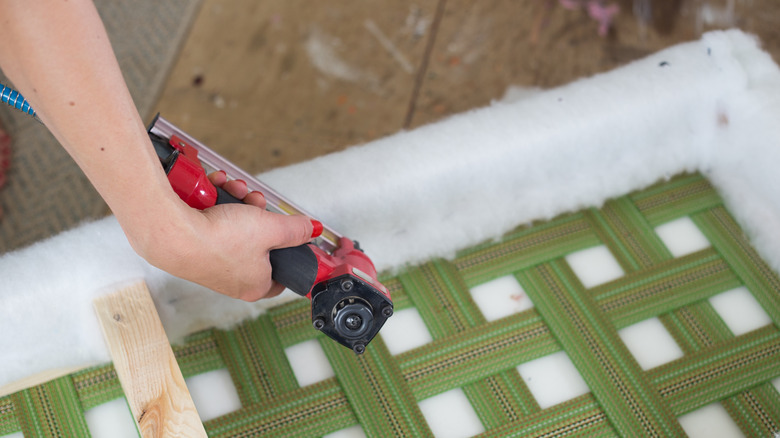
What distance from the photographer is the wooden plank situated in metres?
0.75

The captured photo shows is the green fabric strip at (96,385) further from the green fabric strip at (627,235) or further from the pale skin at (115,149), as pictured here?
the green fabric strip at (627,235)

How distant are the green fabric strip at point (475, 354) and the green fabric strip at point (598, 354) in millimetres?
28

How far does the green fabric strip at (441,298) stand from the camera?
947 millimetres

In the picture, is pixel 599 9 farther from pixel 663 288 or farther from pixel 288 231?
pixel 288 231

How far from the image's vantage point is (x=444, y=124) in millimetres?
995

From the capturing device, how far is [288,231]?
723mm

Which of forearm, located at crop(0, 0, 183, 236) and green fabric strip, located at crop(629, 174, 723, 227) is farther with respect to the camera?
green fabric strip, located at crop(629, 174, 723, 227)

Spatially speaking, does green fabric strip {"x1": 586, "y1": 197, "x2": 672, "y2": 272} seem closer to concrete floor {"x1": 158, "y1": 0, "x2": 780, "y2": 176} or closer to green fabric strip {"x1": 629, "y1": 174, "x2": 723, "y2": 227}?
green fabric strip {"x1": 629, "y1": 174, "x2": 723, "y2": 227}

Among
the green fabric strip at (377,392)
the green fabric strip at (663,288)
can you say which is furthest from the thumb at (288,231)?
the green fabric strip at (663,288)

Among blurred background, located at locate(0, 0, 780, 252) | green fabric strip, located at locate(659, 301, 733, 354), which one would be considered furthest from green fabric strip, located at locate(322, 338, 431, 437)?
blurred background, located at locate(0, 0, 780, 252)

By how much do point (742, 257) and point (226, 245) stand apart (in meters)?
0.74

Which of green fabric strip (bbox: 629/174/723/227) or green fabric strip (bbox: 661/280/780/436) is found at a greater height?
green fabric strip (bbox: 629/174/723/227)

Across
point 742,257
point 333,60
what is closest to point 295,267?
point 742,257

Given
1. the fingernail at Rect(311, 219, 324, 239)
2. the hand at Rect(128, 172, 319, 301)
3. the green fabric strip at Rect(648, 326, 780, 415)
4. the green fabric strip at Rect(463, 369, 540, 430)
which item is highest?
the fingernail at Rect(311, 219, 324, 239)
